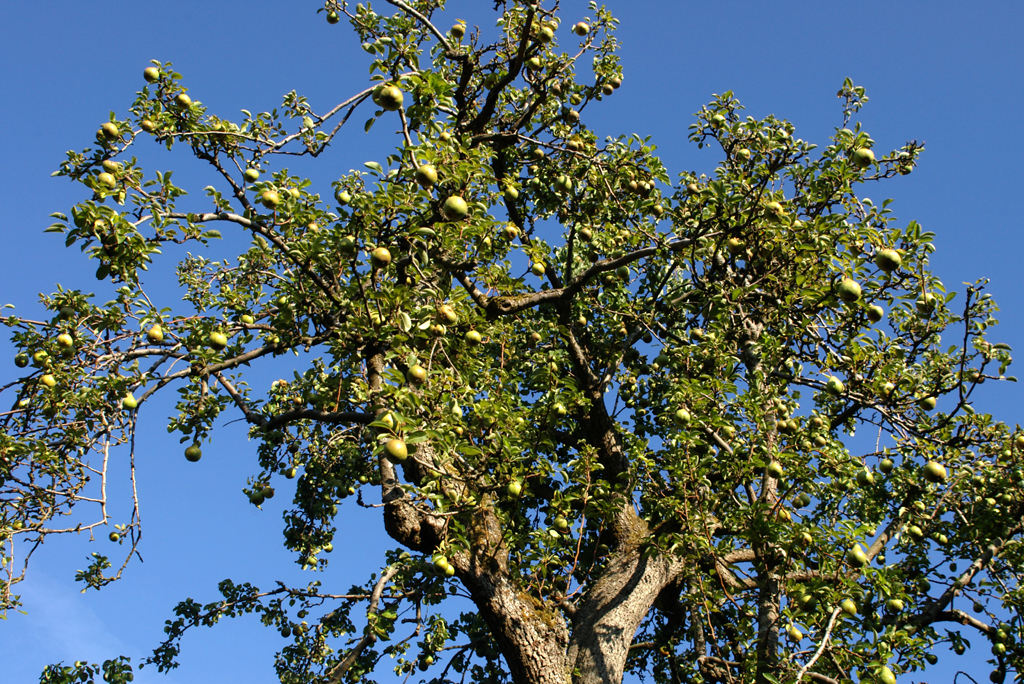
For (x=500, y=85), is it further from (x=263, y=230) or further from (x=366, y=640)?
(x=366, y=640)

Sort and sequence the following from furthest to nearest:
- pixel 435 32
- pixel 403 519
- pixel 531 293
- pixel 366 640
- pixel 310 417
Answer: pixel 531 293 → pixel 366 640 → pixel 435 32 → pixel 403 519 → pixel 310 417

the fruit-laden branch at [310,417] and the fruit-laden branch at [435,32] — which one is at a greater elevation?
the fruit-laden branch at [435,32]

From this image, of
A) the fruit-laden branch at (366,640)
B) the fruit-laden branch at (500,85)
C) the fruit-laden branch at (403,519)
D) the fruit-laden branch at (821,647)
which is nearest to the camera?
the fruit-laden branch at (821,647)

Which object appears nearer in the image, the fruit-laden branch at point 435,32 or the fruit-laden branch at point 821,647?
the fruit-laden branch at point 821,647

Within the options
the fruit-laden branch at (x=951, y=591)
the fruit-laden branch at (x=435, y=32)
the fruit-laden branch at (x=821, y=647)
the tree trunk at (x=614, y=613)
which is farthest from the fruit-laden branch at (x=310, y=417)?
the fruit-laden branch at (x=951, y=591)

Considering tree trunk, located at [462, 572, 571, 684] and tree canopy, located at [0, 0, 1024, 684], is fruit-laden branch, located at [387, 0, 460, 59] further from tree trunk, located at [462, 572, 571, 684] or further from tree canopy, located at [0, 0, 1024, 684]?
tree trunk, located at [462, 572, 571, 684]

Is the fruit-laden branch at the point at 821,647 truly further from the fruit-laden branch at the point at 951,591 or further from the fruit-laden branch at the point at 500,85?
the fruit-laden branch at the point at 500,85

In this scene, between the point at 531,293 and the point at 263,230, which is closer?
the point at 263,230

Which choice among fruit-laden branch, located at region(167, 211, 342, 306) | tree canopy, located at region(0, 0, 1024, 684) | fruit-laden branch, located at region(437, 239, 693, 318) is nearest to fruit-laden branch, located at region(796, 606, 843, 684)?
tree canopy, located at region(0, 0, 1024, 684)

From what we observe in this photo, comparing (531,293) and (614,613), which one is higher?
(531,293)

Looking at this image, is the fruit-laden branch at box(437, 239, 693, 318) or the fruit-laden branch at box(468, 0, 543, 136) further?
the fruit-laden branch at box(468, 0, 543, 136)

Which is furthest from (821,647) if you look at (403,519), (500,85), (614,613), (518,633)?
(500,85)

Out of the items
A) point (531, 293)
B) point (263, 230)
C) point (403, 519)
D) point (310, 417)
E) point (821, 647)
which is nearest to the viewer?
point (821, 647)

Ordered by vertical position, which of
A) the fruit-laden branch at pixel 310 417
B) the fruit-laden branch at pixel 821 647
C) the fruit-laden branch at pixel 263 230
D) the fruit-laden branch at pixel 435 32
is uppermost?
the fruit-laden branch at pixel 435 32
